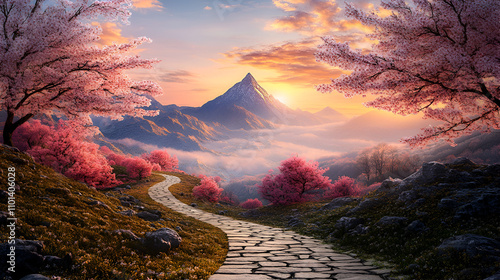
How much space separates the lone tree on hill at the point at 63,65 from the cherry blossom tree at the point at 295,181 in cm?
2020

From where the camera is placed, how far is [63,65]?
13430mm

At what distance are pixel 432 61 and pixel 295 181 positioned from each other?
2311cm

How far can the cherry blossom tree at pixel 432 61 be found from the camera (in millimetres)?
9789

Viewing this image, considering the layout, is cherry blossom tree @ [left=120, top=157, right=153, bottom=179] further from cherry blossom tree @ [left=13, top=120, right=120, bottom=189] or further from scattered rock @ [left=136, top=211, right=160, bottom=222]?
scattered rock @ [left=136, top=211, right=160, bottom=222]

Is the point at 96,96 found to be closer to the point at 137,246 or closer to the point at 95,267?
the point at 137,246

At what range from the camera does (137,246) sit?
316 inches

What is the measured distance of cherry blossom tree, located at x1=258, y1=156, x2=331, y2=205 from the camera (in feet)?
102

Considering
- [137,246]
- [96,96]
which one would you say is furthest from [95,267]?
[96,96]

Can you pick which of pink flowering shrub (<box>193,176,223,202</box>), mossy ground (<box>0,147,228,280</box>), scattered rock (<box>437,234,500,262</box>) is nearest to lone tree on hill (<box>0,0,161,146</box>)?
mossy ground (<box>0,147,228,280</box>)

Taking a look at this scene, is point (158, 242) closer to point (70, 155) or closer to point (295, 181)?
point (70, 155)

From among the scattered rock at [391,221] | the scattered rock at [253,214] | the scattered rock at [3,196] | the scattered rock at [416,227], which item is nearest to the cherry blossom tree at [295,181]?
the scattered rock at [253,214]

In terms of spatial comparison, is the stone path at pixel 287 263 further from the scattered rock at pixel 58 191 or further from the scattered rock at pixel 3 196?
the scattered rock at pixel 58 191

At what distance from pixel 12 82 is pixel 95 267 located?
1185 cm

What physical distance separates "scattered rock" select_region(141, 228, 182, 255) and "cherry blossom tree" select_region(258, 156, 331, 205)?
23.2 m
